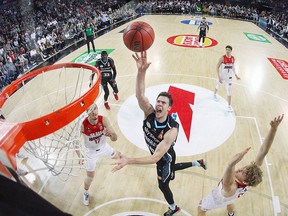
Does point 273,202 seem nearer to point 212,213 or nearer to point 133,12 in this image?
point 212,213

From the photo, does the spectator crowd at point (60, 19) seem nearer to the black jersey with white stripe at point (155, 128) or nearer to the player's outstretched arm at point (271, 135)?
→ the black jersey with white stripe at point (155, 128)

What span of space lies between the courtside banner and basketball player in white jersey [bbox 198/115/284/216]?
8.06 m

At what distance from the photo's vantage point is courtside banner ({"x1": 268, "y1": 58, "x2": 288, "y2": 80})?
10.3m

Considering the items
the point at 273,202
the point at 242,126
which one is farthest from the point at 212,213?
the point at 242,126

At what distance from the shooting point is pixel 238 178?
10.5ft

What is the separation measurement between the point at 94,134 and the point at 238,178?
7.81 feet

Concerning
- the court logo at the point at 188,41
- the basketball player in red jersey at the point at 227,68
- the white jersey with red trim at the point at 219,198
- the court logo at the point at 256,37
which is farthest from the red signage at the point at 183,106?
the court logo at the point at 256,37

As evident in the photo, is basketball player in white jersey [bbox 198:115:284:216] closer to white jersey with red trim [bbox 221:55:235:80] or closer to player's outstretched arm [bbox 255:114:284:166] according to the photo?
player's outstretched arm [bbox 255:114:284:166]

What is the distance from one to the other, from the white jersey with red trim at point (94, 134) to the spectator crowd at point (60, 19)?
7.11 m

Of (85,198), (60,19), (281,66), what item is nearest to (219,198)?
(85,198)

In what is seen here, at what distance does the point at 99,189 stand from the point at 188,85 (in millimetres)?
5423

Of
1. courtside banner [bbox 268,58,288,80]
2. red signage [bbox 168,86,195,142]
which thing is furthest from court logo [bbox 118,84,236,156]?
courtside banner [bbox 268,58,288,80]

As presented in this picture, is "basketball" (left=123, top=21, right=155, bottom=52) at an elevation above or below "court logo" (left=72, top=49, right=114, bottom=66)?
above

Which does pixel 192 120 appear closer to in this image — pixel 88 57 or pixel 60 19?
pixel 88 57
